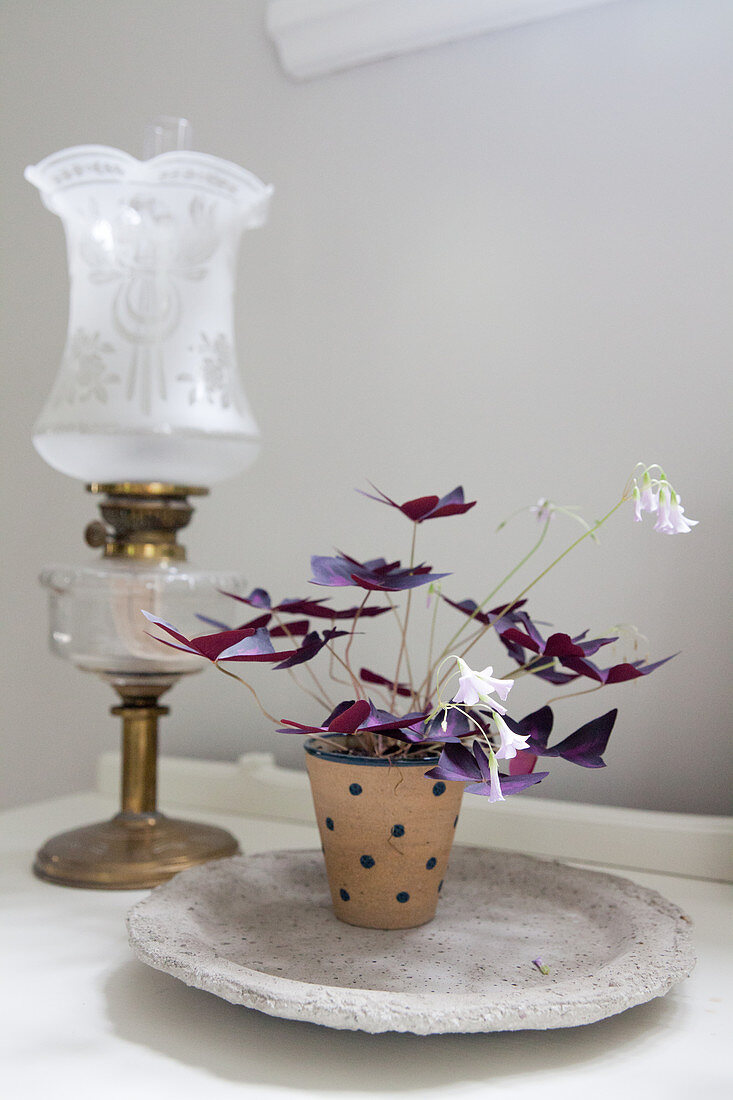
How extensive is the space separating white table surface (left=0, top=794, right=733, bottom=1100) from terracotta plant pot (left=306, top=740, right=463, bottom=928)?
0.39 ft

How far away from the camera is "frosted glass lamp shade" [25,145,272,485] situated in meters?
0.83

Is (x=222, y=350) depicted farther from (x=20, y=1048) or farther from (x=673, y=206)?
(x=20, y=1048)

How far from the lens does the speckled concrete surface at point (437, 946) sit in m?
0.47

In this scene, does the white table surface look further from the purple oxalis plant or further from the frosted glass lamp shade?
the frosted glass lamp shade

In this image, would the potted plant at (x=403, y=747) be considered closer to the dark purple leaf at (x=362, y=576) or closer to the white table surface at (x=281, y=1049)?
the dark purple leaf at (x=362, y=576)

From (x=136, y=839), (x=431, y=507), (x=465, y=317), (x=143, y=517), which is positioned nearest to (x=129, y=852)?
(x=136, y=839)

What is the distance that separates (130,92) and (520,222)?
607 mm

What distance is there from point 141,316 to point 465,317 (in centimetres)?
36

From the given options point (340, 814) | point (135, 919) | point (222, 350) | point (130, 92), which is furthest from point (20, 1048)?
point (130, 92)

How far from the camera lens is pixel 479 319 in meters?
1.00

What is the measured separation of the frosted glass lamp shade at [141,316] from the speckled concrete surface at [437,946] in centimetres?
36

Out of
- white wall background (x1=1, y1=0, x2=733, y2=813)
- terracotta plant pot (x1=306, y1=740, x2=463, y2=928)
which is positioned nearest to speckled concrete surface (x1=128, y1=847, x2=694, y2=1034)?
terracotta plant pot (x1=306, y1=740, x2=463, y2=928)

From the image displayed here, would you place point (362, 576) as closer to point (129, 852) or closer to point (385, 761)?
point (385, 761)

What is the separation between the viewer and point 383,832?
0.61 meters
